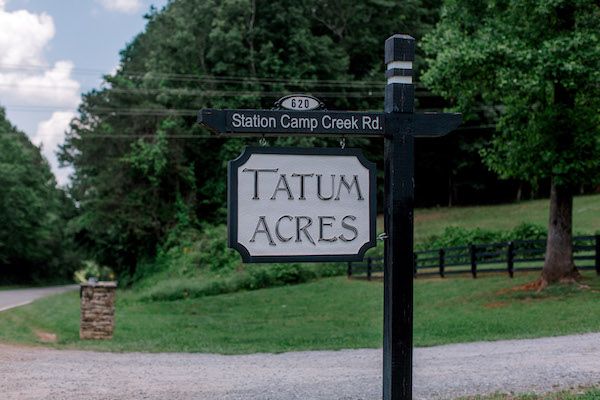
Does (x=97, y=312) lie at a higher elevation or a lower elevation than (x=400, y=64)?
lower

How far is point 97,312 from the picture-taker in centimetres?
1756

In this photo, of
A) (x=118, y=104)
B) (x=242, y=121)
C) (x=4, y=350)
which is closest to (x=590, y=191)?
(x=118, y=104)

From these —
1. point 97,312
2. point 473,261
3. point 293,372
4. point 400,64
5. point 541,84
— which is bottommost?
point 293,372

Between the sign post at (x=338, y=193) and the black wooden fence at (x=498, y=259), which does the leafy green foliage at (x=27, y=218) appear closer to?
the black wooden fence at (x=498, y=259)

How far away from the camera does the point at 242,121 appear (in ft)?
19.9

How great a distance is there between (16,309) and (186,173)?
65.0ft

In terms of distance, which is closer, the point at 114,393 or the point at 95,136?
the point at 114,393

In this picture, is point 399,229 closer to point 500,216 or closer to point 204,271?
point 204,271

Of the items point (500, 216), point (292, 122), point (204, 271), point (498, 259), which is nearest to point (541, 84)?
point (498, 259)

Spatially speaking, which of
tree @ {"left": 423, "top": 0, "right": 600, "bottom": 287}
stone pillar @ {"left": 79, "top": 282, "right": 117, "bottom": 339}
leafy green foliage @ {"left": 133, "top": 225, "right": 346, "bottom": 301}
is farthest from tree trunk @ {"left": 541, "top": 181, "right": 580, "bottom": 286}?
leafy green foliage @ {"left": 133, "top": 225, "right": 346, "bottom": 301}

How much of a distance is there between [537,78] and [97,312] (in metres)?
11.5

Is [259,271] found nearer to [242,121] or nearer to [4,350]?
[4,350]

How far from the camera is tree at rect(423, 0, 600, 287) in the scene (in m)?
20.1

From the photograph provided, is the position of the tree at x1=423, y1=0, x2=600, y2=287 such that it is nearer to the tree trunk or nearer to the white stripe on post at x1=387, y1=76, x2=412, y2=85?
the tree trunk
